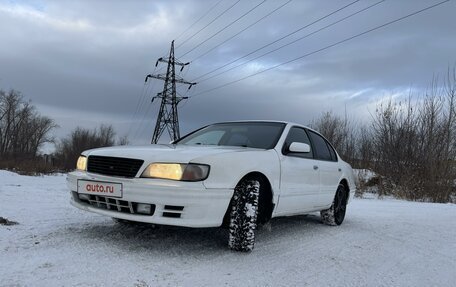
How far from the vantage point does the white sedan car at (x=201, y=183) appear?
151 inches

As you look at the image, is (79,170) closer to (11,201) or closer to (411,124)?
(11,201)

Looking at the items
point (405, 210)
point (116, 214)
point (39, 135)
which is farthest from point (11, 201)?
point (39, 135)

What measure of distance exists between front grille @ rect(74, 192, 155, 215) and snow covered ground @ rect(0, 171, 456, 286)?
1.21 ft

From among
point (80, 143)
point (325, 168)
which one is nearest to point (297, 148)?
point (325, 168)

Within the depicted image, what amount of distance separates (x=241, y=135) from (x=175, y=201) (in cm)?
183

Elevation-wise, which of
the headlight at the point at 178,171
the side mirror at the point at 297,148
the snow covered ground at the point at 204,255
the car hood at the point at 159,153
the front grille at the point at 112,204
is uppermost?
the side mirror at the point at 297,148

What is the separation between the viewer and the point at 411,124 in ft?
59.4

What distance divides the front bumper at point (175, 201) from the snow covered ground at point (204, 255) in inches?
13.6

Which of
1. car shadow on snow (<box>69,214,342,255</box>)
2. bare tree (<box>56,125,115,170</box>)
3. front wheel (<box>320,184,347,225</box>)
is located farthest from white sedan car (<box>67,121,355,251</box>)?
bare tree (<box>56,125,115,170</box>)

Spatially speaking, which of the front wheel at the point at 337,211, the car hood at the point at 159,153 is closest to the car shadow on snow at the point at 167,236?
the front wheel at the point at 337,211

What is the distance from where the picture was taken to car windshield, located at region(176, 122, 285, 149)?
5.12m

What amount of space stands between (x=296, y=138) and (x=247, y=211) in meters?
1.79

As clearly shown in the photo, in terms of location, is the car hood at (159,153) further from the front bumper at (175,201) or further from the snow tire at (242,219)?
the snow tire at (242,219)

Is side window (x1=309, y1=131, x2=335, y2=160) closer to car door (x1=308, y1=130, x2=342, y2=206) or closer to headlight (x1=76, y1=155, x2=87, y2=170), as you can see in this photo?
car door (x1=308, y1=130, x2=342, y2=206)
